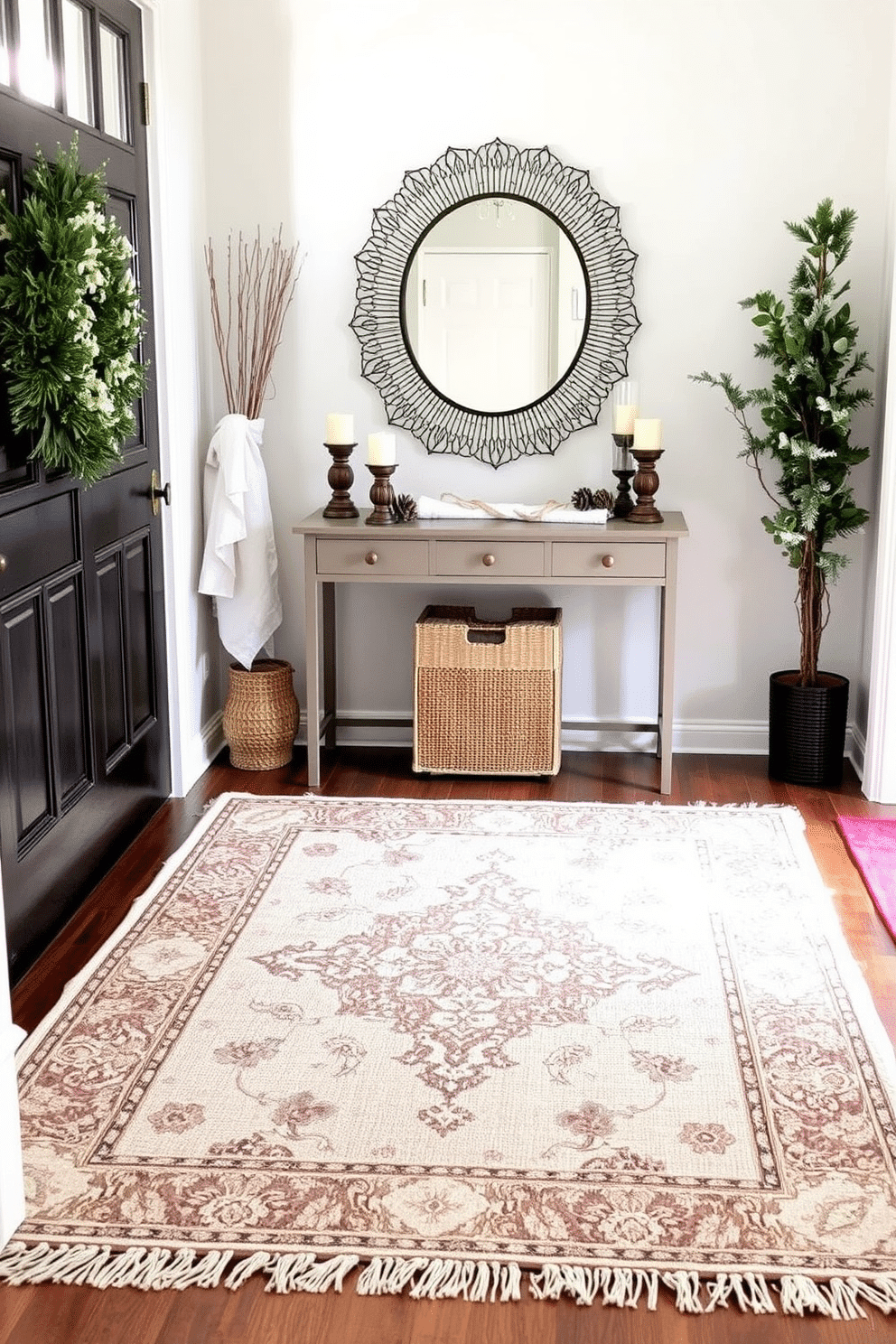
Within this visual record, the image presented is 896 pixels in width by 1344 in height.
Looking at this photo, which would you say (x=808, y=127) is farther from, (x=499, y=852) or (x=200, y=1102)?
(x=200, y=1102)

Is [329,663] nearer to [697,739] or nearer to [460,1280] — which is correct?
[697,739]

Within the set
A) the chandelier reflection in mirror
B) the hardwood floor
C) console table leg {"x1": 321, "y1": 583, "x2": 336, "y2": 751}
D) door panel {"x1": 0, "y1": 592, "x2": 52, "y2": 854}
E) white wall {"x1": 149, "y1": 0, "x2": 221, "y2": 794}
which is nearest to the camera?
the hardwood floor

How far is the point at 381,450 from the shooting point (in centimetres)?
439

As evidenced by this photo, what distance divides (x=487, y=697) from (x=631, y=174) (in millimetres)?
1747

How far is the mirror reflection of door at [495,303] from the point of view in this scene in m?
4.59

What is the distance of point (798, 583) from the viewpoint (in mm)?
4660

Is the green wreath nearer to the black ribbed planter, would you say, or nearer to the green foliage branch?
the green foliage branch

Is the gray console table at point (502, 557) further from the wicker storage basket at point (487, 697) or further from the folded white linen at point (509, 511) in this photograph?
the wicker storage basket at point (487, 697)

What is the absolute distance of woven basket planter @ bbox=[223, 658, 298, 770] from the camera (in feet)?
15.1

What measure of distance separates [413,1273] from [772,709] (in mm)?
2796

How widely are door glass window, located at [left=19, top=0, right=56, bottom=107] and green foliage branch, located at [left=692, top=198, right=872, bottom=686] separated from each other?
2116 millimetres

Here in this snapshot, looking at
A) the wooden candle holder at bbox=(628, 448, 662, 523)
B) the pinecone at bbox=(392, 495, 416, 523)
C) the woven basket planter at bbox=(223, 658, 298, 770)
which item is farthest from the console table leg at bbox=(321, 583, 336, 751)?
the wooden candle holder at bbox=(628, 448, 662, 523)

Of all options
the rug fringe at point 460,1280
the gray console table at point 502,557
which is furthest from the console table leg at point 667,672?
the rug fringe at point 460,1280

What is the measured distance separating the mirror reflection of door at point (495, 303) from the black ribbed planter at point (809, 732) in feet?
4.26
